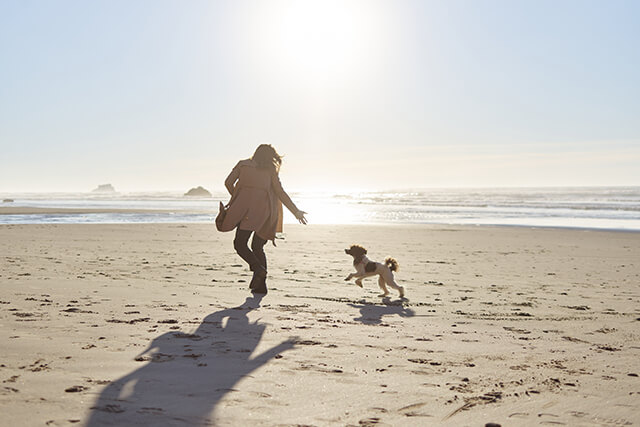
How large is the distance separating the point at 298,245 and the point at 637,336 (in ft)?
32.4

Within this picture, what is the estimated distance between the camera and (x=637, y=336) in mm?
5117

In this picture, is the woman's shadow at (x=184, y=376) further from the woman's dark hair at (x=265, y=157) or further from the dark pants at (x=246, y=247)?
the woman's dark hair at (x=265, y=157)

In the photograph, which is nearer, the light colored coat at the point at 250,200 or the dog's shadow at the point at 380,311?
the dog's shadow at the point at 380,311

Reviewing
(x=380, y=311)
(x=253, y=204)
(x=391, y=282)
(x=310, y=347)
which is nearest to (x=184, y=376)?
(x=310, y=347)

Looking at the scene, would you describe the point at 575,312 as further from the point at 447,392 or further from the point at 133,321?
the point at 133,321

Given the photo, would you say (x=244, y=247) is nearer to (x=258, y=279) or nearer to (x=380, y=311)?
(x=258, y=279)

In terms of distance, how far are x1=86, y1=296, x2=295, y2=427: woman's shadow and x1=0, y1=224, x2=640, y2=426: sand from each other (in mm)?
15

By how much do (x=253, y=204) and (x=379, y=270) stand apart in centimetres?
191

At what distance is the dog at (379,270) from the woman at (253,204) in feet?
3.54

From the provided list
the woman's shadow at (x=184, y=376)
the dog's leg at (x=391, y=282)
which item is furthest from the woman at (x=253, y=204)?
the woman's shadow at (x=184, y=376)

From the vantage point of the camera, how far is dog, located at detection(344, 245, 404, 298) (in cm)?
719

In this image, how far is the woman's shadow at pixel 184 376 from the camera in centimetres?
291

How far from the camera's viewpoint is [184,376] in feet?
11.8

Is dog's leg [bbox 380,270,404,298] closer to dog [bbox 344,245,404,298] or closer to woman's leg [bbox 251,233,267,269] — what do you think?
dog [bbox 344,245,404,298]
